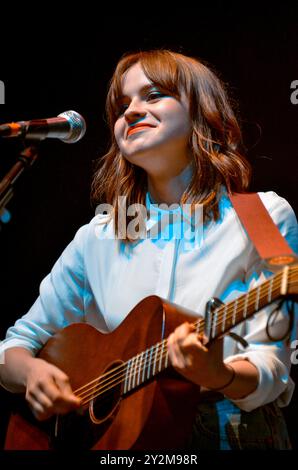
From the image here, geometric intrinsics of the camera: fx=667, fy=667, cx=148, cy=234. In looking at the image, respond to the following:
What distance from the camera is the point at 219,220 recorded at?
2.05 m

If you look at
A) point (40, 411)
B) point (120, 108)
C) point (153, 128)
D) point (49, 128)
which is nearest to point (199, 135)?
point (153, 128)

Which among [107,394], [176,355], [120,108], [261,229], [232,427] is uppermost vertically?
[120,108]

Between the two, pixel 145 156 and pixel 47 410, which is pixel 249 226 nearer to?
pixel 145 156

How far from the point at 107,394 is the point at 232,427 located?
0.35m

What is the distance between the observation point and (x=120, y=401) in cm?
176

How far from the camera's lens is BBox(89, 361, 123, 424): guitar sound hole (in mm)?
1792

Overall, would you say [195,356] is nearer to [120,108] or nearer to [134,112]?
[134,112]

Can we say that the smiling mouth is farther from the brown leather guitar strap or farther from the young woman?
the brown leather guitar strap

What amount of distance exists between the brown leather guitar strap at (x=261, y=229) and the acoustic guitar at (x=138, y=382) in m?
0.15

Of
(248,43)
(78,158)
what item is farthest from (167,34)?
(78,158)

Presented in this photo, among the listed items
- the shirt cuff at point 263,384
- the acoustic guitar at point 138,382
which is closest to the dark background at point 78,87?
the acoustic guitar at point 138,382

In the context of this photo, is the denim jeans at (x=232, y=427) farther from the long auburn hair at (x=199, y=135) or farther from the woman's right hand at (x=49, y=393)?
the long auburn hair at (x=199, y=135)

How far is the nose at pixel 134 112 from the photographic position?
2.14m

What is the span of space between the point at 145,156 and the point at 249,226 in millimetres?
441
